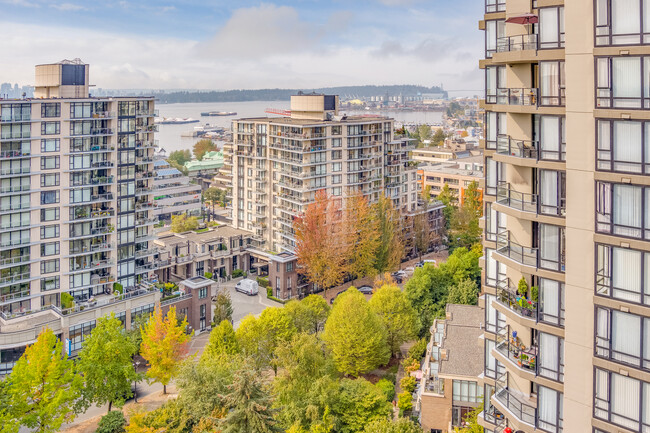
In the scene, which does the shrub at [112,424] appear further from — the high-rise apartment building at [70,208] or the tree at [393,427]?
the tree at [393,427]

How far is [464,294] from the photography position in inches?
1734

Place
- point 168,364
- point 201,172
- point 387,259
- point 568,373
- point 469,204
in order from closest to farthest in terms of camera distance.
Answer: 1. point 568,373
2. point 168,364
3. point 387,259
4. point 469,204
5. point 201,172

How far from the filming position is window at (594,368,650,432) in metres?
12.5

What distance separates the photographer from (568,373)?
549 inches

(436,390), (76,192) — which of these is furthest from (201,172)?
(436,390)

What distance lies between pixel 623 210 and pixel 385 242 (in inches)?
1685

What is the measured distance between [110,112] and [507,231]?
35.1 meters

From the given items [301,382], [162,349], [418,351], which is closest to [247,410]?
[301,382]

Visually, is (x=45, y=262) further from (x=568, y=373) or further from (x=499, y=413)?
(x=568, y=373)

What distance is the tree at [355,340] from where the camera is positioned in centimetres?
3509

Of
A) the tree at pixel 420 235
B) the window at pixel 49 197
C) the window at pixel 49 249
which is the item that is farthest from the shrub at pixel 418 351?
the tree at pixel 420 235

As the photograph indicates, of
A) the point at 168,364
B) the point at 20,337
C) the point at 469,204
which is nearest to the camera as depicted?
the point at 168,364

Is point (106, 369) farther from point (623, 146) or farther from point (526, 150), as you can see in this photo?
point (623, 146)

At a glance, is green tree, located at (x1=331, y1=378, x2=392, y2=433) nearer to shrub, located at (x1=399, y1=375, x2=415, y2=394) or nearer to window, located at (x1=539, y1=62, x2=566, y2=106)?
shrub, located at (x1=399, y1=375, x2=415, y2=394)
